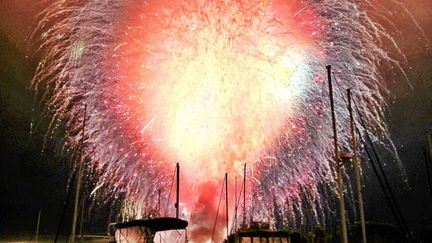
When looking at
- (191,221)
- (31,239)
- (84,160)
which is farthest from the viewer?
(31,239)

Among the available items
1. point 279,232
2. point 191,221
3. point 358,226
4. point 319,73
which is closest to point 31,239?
point 191,221

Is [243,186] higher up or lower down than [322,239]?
higher up

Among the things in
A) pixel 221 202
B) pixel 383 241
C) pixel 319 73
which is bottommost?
pixel 383 241

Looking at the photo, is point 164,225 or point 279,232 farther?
point 279,232

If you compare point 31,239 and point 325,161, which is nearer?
point 325,161

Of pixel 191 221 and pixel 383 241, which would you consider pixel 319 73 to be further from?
pixel 191 221

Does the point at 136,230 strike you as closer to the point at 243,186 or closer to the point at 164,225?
the point at 164,225

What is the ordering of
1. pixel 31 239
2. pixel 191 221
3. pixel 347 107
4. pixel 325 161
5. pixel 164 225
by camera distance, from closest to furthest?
pixel 164 225 < pixel 347 107 < pixel 325 161 < pixel 191 221 < pixel 31 239

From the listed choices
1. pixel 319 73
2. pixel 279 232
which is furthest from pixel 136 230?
pixel 319 73

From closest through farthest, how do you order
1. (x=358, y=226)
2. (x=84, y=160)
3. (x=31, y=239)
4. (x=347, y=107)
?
1. (x=347, y=107)
2. (x=84, y=160)
3. (x=358, y=226)
4. (x=31, y=239)
